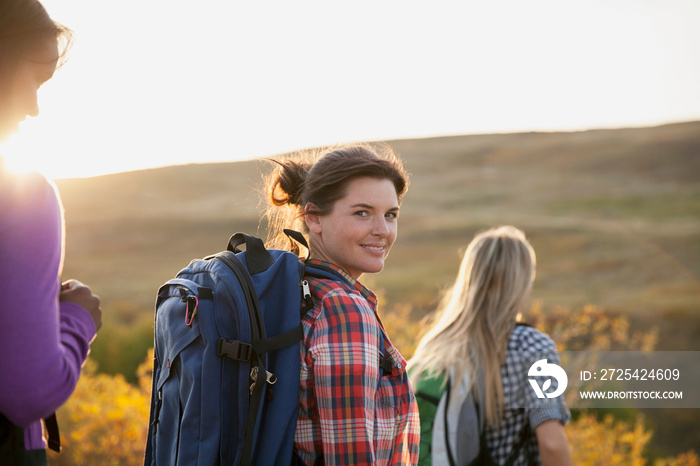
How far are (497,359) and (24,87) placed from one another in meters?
2.57

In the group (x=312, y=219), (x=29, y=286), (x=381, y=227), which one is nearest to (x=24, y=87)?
(x=29, y=286)

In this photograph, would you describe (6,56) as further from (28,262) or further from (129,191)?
(129,191)

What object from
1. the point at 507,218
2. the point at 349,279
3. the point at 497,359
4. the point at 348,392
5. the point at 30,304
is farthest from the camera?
the point at 507,218

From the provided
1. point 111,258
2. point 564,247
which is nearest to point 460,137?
point 564,247

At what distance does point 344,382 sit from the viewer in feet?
6.81

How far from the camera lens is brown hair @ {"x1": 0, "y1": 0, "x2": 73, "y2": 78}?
1.62 m

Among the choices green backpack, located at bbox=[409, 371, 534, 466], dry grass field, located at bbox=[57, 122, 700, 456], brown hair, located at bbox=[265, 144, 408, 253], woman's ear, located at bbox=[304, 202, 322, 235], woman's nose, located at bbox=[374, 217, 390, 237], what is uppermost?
dry grass field, located at bbox=[57, 122, 700, 456]

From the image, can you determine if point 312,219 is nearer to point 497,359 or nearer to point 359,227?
point 359,227

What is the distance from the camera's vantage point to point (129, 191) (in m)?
27.4

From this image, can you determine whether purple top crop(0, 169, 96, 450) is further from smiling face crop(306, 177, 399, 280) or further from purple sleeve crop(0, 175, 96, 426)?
smiling face crop(306, 177, 399, 280)

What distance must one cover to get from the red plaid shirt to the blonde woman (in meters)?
1.12

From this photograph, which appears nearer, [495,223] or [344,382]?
[344,382]

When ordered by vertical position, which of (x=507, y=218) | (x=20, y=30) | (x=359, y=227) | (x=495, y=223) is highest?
(x=507, y=218)

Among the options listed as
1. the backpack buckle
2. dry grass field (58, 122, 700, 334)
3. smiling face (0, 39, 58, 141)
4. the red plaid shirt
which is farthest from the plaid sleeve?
dry grass field (58, 122, 700, 334)
